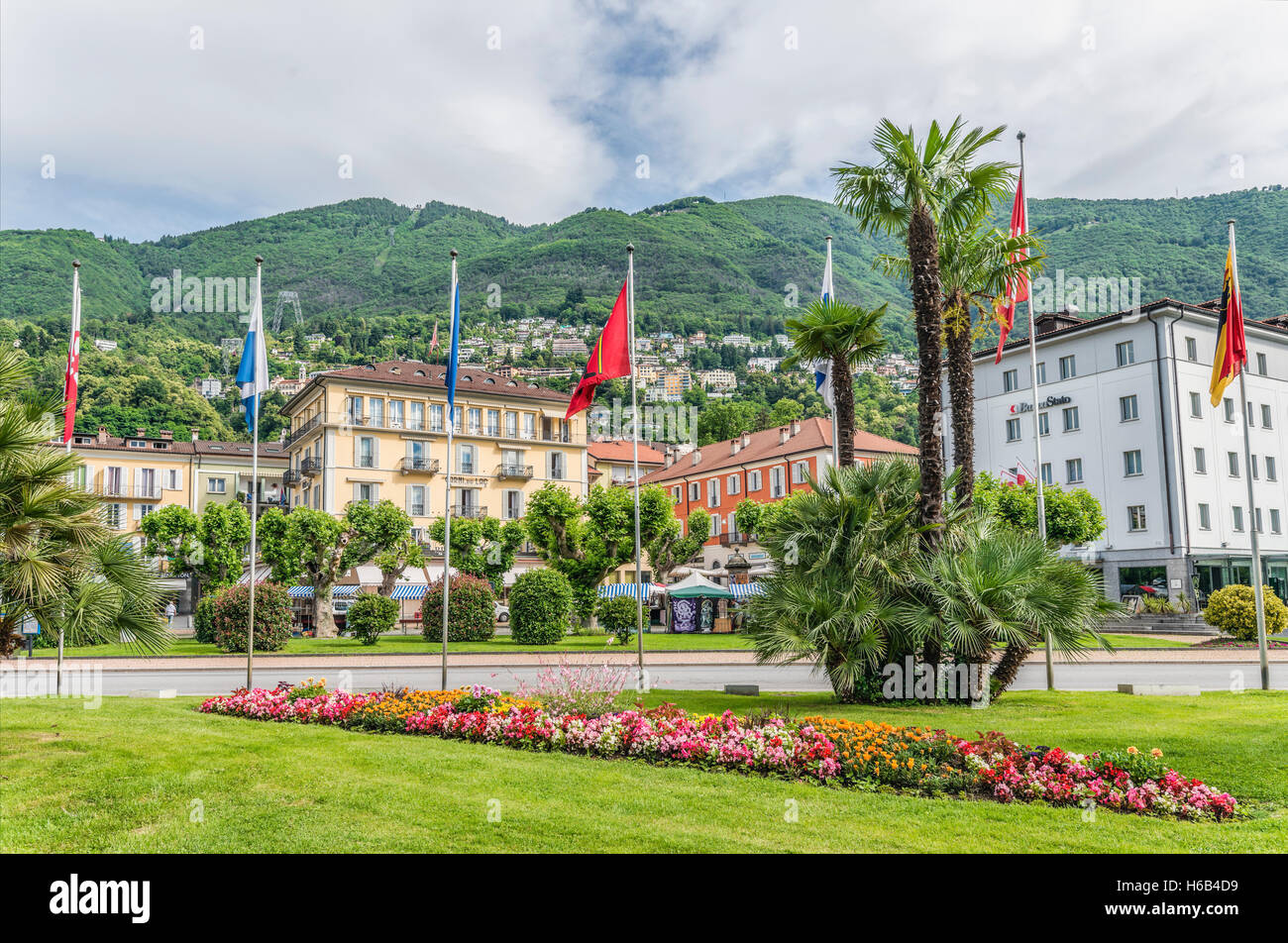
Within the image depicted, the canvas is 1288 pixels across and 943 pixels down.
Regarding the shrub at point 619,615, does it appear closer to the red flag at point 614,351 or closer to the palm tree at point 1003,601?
the red flag at point 614,351

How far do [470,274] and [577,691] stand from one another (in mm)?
151914

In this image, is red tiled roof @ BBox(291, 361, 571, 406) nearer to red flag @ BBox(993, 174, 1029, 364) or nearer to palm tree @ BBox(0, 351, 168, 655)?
red flag @ BBox(993, 174, 1029, 364)

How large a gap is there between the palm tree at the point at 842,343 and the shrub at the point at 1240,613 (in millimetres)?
22763

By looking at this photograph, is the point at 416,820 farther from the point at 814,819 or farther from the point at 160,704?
the point at 160,704

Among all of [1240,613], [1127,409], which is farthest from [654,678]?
[1127,409]

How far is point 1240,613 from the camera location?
34.2 m

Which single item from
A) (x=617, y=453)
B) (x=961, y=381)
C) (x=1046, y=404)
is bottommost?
(x=961, y=381)

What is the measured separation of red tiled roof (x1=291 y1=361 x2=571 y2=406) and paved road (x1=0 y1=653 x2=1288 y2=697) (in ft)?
126

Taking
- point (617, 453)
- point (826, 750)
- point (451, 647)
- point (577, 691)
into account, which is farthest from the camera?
point (617, 453)

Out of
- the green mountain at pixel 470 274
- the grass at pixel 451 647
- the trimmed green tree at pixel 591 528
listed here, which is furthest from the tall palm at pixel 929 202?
the green mountain at pixel 470 274

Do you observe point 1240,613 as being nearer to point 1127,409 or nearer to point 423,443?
point 1127,409

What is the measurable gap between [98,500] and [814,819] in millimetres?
9030

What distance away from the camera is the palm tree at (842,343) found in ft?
63.6
